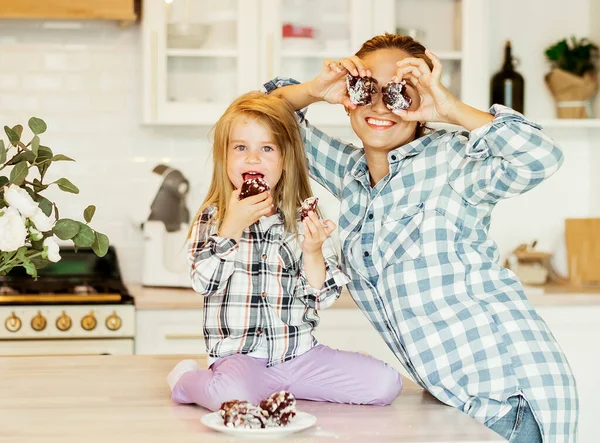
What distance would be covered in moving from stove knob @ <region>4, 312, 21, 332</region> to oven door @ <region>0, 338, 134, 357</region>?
0.17 ft

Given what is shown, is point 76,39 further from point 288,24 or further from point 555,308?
point 555,308

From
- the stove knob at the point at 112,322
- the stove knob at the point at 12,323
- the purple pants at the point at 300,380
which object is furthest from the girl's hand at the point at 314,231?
the stove knob at the point at 12,323

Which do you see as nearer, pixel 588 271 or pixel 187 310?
pixel 187 310

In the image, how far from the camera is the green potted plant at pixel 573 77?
166 inches

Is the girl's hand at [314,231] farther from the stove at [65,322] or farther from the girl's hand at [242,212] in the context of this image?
the stove at [65,322]

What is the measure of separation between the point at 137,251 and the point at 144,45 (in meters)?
0.96

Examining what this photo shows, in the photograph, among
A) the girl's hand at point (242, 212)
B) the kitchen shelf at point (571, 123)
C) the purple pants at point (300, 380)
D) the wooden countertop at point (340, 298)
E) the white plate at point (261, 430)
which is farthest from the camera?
the kitchen shelf at point (571, 123)

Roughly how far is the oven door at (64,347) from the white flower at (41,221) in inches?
75.5

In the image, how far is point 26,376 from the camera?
6.60ft

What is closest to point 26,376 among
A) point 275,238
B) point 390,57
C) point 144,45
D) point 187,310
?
point 275,238

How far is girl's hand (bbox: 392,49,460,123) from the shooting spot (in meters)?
1.92

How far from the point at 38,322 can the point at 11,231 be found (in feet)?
6.56

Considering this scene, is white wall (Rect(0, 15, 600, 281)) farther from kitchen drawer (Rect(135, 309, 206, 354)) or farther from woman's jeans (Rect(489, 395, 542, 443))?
woman's jeans (Rect(489, 395, 542, 443))

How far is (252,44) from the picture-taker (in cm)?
387
